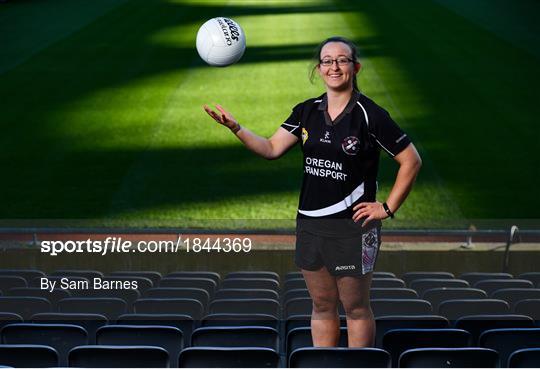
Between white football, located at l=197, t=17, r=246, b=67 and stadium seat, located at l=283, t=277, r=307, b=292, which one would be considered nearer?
white football, located at l=197, t=17, r=246, b=67

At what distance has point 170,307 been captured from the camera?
715cm

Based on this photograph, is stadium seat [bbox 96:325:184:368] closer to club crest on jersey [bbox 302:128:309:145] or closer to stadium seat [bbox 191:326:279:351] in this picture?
stadium seat [bbox 191:326:279:351]

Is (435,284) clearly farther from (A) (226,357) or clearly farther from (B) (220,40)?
(A) (226,357)

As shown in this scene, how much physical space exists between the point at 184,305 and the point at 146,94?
15.1 m

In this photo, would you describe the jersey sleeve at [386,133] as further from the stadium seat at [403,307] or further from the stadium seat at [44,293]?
the stadium seat at [44,293]

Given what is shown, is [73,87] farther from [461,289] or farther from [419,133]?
[461,289]

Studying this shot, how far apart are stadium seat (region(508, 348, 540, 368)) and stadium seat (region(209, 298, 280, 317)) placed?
235cm

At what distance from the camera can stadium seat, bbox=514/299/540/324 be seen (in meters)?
7.20

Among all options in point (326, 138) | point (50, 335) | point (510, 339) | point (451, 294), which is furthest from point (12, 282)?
point (510, 339)

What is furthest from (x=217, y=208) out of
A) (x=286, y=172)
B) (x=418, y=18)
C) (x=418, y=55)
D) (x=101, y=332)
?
(x=418, y=18)

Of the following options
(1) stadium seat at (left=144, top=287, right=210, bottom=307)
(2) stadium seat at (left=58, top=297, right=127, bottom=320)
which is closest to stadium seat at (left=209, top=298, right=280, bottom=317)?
(1) stadium seat at (left=144, top=287, right=210, bottom=307)

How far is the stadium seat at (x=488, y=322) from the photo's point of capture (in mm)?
6453

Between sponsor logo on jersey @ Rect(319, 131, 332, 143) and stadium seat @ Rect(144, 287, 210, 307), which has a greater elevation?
sponsor logo on jersey @ Rect(319, 131, 332, 143)

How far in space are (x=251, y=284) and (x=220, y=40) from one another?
224 cm
